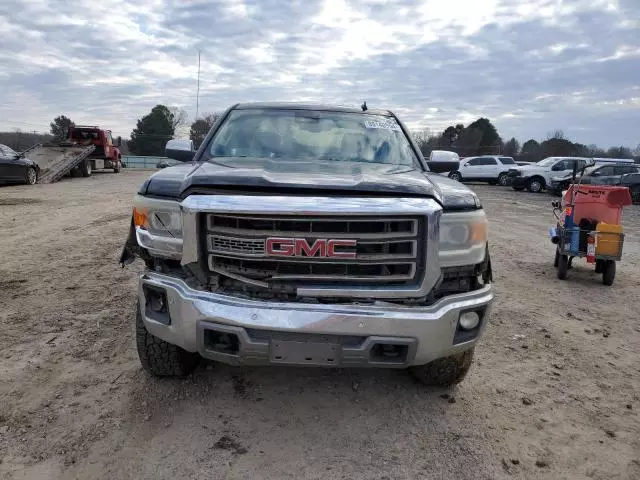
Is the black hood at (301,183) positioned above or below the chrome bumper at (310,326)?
above

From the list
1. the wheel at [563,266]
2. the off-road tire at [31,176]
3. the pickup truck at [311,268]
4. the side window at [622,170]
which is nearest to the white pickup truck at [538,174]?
the side window at [622,170]

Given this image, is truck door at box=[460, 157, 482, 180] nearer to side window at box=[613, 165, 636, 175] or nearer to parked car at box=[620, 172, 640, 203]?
side window at box=[613, 165, 636, 175]

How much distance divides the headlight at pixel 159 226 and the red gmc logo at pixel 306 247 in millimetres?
522

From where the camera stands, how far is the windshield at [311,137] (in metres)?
4.15

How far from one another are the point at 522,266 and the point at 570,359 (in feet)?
11.9

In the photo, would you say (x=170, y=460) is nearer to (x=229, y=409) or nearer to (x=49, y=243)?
(x=229, y=409)

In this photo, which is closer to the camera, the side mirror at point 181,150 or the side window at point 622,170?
the side mirror at point 181,150

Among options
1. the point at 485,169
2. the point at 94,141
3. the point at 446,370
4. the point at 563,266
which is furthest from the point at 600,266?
the point at 94,141

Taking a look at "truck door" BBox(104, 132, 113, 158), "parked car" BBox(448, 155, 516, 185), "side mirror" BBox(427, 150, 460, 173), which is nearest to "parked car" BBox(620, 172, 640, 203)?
"parked car" BBox(448, 155, 516, 185)

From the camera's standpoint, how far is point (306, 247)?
273 cm

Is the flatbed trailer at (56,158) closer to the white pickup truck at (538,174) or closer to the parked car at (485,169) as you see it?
the parked car at (485,169)

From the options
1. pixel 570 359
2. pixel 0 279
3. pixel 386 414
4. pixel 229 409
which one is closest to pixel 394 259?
pixel 386 414

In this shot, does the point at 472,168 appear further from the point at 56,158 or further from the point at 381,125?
the point at 381,125

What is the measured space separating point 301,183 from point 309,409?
1.41 metres
